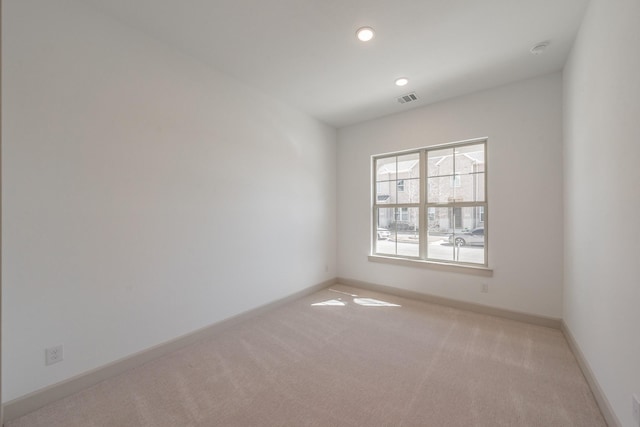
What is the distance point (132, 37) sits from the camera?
2570mm

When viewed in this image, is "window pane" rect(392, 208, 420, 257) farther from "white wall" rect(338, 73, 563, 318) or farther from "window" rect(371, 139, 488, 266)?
"white wall" rect(338, 73, 563, 318)

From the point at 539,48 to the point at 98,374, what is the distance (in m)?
4.67

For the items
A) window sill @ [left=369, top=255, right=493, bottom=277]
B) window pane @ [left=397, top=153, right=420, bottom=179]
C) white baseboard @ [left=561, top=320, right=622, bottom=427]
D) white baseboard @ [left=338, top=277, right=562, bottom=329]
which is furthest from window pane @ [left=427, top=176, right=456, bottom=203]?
white baseboard @ [left=561, top=320, right=622, bottom=427]

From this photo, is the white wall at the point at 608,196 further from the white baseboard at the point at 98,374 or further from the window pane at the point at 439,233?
the white baseboard at the point at 98,374

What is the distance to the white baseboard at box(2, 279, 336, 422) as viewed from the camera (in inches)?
79.8

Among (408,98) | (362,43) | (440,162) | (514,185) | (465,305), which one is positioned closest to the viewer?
(362,43)

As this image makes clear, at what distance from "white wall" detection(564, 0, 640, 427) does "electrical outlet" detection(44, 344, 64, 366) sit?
11.9 feet

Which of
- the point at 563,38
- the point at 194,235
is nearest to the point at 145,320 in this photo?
the point at 194,235

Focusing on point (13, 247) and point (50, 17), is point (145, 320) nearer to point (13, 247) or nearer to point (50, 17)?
point (13, 247)

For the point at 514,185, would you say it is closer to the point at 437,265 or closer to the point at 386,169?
the point at 437,265

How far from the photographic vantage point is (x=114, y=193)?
2.45m

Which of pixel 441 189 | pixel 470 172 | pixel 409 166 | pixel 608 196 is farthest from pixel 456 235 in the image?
pixel 608 196

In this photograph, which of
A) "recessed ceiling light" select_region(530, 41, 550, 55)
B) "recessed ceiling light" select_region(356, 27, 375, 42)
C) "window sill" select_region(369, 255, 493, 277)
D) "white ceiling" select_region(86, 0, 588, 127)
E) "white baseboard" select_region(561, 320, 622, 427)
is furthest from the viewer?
"window sill" select_region(369, 255, 493, 277)

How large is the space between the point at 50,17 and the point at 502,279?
15.7 ft
